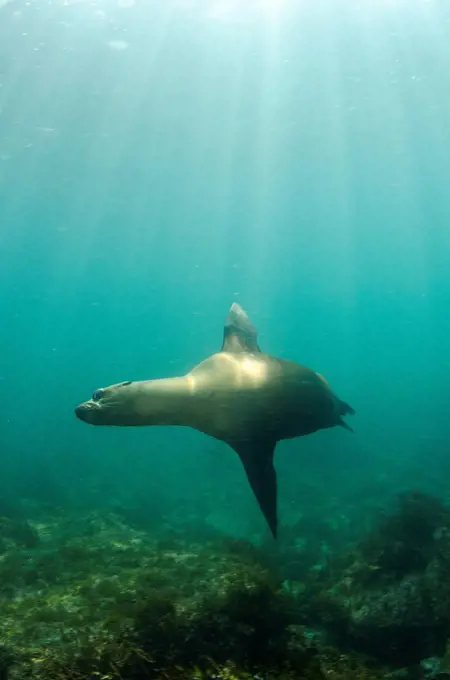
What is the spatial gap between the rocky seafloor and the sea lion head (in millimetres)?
2231

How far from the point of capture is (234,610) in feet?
19.0

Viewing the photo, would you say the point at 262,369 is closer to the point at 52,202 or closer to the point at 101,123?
the point at 101,123

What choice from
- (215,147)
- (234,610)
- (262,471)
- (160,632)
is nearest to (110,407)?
A: (262,471)

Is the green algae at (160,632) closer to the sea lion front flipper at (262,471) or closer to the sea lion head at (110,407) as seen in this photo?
the sea lion front flipper at (262,471)

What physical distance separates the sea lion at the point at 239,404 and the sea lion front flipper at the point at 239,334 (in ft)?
→ 0.57

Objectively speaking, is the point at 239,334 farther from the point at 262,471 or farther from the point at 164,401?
the point at 164,401

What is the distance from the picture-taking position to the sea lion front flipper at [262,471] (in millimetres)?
5355

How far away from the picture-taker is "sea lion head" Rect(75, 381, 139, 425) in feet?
13.4

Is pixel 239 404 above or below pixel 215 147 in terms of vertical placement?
below

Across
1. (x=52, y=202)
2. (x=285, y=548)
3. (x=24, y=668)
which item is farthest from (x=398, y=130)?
(x=24, y=668)

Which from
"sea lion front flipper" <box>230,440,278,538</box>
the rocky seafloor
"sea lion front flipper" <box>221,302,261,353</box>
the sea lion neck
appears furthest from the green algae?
"sea lion front flipper" <box>221,302,261,353</box>

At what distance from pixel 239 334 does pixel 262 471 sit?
1.95 m

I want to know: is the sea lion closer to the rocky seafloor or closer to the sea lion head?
the sea lion head

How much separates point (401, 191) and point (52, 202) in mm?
44354
